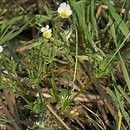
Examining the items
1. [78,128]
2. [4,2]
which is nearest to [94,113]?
[78,128]

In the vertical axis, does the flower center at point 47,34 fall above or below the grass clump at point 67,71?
above

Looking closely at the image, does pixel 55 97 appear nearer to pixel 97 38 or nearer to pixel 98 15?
pixel 97 38

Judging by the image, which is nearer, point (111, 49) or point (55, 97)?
point (55, 97)

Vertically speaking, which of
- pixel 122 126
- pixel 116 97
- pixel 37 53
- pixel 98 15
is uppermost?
pixel 37 53

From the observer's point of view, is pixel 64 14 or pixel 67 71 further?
pixel 67 71

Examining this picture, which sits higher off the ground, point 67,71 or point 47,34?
point 47,34

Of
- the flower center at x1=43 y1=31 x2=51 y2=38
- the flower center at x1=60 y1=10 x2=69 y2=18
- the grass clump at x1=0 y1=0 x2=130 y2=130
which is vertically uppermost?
the flower center at x1=60 y1=10 x2=69 y2=18

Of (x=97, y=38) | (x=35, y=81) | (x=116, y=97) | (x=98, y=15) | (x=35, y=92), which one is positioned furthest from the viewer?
(x=98, y=15)

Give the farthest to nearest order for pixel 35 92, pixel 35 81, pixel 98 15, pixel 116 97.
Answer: pixel 98 15, pixel 35 92, pixel 116 97, pixel 35 81

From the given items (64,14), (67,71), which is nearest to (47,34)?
(64,14)

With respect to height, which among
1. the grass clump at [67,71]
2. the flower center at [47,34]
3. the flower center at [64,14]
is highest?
the flower center at [64,14]

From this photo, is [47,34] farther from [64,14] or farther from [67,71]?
[67,71]
